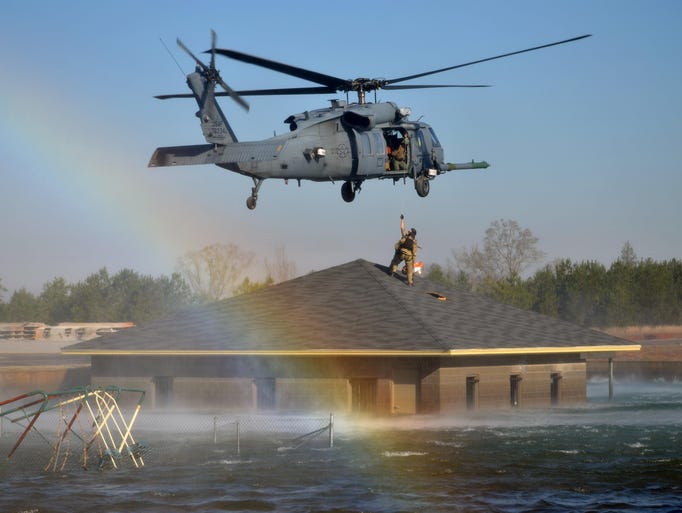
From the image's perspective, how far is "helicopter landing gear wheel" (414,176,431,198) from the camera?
133 feet

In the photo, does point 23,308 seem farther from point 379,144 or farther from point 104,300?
point 379,144

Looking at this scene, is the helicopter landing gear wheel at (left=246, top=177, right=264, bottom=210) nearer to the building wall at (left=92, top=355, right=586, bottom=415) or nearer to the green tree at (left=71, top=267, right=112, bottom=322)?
the building wall at (left=92, top=355, right=586, bottom=415)

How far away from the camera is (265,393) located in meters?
45.8

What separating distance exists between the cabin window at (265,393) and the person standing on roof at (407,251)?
963 centimetres

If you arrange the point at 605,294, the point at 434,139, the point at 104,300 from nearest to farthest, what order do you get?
the point at 434,139, the point at 605,294, the point at 104,300

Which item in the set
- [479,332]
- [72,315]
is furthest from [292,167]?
[72,315]

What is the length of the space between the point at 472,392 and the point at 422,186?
402 inches

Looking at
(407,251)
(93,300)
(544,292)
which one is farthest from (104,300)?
(407,251)

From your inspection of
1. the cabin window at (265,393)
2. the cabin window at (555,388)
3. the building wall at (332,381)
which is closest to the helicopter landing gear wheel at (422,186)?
the building wall at (332,381)

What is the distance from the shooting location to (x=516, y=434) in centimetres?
3953

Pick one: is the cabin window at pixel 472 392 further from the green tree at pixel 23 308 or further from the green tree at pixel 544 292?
the green tree at pixel 23 308

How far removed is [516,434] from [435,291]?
14898mm

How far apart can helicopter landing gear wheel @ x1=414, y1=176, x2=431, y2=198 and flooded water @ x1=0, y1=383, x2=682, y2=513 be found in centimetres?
868

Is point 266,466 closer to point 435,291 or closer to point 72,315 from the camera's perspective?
point 435,291
